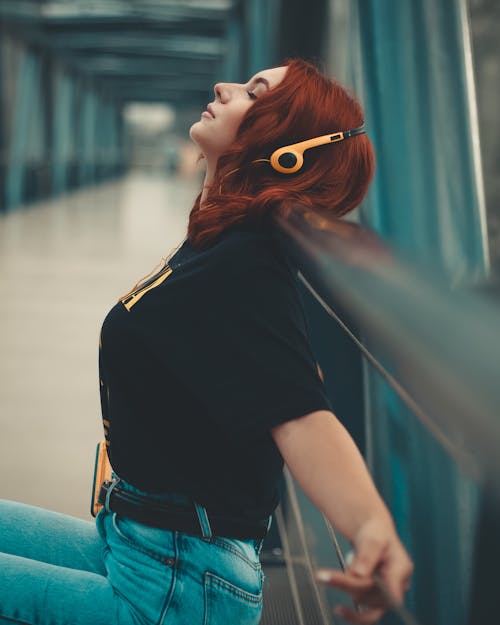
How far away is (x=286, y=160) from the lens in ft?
3.71

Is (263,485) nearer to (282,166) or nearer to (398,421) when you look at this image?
(282,166)

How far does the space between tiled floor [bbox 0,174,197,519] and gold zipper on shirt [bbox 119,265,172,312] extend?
1668mm

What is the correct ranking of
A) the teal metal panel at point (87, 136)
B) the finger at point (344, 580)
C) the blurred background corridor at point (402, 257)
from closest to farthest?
the finger at point (344, 580) < the blurred background corridor at point (402, 257) < the teal metal panel at point (87, 136)

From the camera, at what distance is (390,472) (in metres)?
1.96

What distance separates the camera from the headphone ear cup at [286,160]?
1.12 metres

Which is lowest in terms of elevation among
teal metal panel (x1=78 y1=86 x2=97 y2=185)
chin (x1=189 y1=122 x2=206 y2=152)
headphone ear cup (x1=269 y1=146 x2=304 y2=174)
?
headphone ear cup (x1=269 y1=146 x2=304 y2=174)

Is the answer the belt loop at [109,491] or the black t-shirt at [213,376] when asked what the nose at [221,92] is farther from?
the belt loop at [109,491]

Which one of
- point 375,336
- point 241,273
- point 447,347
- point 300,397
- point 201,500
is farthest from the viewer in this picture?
point 201,500

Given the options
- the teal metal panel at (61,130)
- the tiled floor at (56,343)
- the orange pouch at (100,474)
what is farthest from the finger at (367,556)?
the teal metal panel at (61,130)

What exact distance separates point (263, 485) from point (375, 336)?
60cm

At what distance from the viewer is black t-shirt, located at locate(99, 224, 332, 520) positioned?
870mm

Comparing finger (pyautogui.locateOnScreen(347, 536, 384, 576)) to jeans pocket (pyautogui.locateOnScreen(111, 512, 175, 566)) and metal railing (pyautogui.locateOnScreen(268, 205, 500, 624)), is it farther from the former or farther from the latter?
jeans pocket (pyautogui.locateOnScreen(111, 512, 175, 566))

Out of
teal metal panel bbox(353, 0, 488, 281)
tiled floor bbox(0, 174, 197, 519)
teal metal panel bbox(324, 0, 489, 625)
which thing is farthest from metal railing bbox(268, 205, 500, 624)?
tiled floor bbox(0, 174, 197, 519)

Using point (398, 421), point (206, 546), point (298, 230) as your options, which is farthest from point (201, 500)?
point (398, 421)
